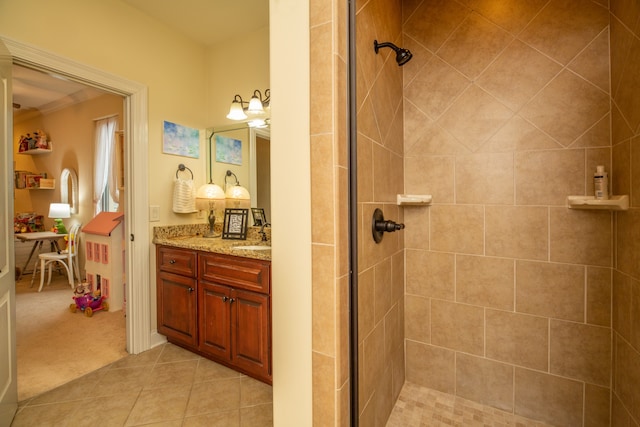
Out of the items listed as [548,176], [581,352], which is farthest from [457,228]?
[581,352]

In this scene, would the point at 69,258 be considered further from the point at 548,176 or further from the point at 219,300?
the point at 548,176

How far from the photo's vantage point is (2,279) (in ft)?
4.75

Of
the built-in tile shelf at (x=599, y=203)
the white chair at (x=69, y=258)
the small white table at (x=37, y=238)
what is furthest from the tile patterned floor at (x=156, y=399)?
the small white table at (x=37, y=238)

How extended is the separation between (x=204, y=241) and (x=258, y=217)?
0.47 meters

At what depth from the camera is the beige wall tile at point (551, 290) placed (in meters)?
1.41

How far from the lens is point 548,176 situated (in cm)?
144

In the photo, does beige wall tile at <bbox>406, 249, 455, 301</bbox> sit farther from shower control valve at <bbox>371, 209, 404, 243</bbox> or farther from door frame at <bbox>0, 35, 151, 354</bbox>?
door frame at <bbox>0, 35, 151, 354</bbox>

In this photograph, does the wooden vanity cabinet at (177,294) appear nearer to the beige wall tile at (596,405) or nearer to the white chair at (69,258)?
the beige wall tile at (596,405)

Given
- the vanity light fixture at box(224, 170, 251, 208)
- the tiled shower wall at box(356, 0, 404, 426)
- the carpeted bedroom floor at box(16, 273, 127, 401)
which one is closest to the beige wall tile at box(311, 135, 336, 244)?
the tiled shower wall at box(356, 0, 404, 426)

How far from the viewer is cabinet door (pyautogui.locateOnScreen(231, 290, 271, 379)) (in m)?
1.74

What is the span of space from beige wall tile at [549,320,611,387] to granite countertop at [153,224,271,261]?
1.59 meters

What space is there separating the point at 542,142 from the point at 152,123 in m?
2.67

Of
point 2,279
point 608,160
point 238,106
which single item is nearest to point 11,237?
point 2,279

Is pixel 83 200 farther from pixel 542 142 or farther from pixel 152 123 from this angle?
pixel 542 142
